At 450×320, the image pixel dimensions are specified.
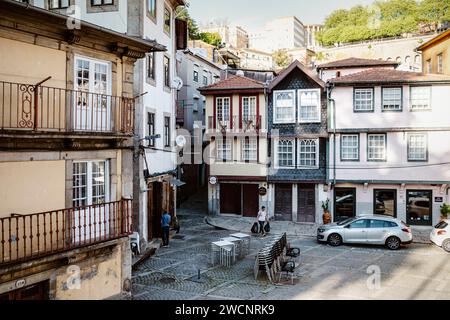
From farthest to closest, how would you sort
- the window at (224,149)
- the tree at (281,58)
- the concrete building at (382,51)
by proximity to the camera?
the tree at (281,58)
the concrete building at (382,51)
the window at (224,149)

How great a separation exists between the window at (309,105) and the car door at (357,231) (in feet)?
28.5

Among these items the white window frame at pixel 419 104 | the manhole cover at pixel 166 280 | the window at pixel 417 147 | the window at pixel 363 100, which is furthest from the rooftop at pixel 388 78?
the manhole cover at pixel 166 280

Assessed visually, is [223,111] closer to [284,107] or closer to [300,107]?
[284,107]

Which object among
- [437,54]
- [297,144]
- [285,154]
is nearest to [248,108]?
[285,154]

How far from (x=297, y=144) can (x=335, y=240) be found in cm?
842

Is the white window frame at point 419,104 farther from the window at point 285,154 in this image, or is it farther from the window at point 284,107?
the window at point 285,154

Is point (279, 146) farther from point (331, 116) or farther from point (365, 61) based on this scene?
point (365, 61)

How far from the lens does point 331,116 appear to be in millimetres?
26828

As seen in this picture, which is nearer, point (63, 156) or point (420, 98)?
point (63, 156)

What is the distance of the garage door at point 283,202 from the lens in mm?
28141

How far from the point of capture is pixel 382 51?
123 ft

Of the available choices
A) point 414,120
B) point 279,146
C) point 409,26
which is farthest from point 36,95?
point 414,120

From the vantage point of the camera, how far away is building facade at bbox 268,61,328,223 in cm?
2734
